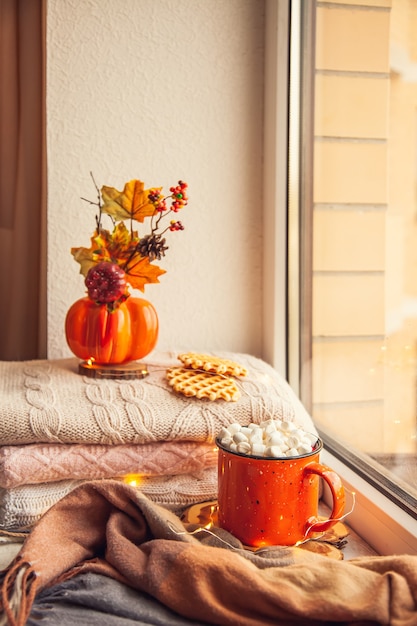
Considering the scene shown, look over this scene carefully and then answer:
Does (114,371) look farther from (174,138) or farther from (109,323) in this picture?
(174,138)

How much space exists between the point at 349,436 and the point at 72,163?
0.75m

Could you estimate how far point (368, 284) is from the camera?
1141mm

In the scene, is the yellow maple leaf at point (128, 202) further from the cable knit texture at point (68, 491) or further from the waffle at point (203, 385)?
the cable knit texture at point (68, 491)

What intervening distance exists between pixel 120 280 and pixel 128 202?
5.6 inches

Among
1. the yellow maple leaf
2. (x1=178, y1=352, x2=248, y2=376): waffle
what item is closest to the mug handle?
(x1=178, y1=352, x2=248, y2=376): waffle

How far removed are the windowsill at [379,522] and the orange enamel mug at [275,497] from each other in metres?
0.09

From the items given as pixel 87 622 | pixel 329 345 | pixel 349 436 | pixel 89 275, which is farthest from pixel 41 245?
pixel 87 622

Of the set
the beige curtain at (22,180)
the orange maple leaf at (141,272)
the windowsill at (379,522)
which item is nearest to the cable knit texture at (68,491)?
the windowsill at (379,522)

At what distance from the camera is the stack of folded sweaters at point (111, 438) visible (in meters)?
0.96

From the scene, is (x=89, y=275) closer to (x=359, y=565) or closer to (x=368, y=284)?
(x=368, y=284)

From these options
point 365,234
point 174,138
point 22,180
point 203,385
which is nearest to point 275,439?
point 203,385

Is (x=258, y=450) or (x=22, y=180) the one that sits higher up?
(x=22, y=180)

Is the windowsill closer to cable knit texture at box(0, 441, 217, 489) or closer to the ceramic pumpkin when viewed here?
cable knit texture at box(0, 441, 217, 489)

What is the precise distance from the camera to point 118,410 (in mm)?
1009
